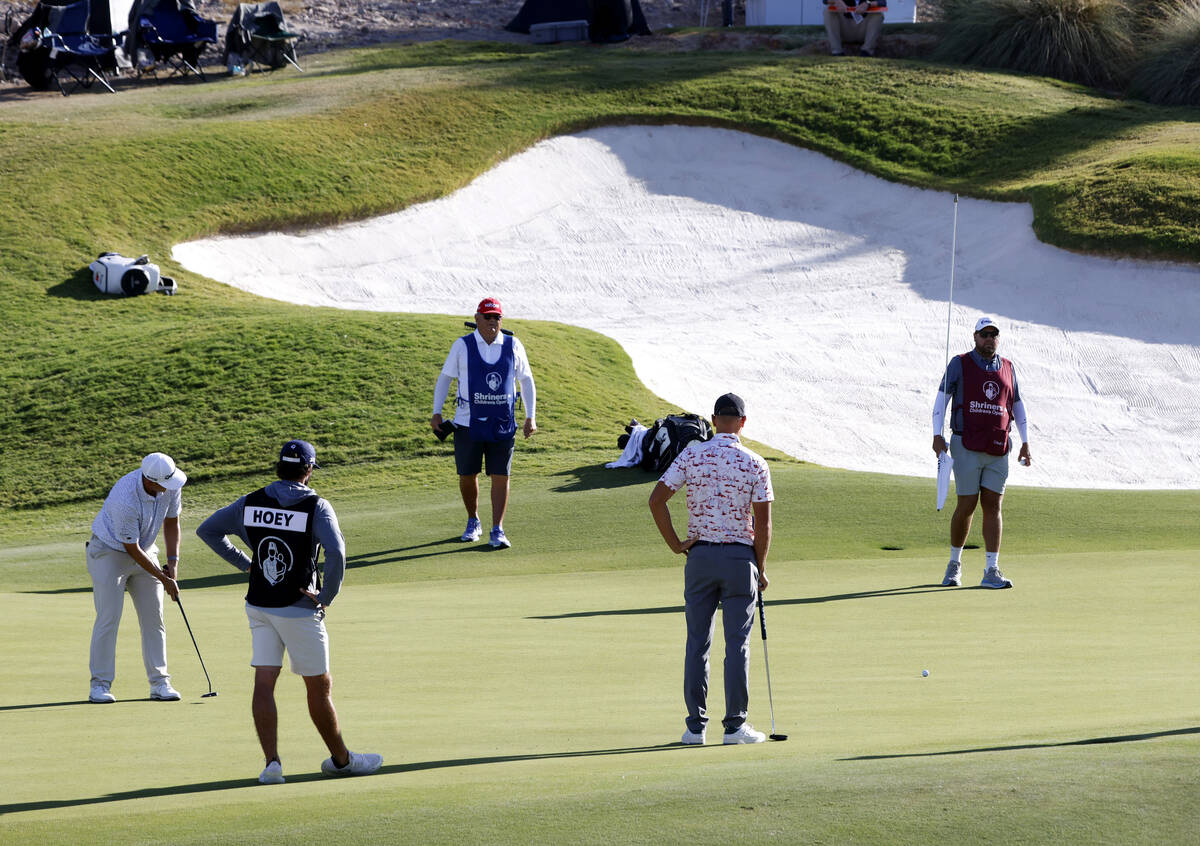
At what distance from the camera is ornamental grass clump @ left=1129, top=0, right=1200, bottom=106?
3714 cm

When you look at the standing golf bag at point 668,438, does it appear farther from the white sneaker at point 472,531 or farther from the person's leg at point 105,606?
the person's leg at point 105,606

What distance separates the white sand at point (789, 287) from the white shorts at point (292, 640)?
41.3 feet

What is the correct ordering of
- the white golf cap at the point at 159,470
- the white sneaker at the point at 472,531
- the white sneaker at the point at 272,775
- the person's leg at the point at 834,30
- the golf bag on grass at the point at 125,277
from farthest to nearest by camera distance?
the person's leg at the point at 834,30
the golf bag on grass at the point at 125,277
the white sneaker at the point at 472,531
the white golf cap at the point at 159,470
the white sneaker at the point at 272,775

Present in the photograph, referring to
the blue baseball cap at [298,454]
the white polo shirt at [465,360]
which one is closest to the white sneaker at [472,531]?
the white polo shirt at [465,360]

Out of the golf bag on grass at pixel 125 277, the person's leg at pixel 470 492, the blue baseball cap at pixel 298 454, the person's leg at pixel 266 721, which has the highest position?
the blue baseball cap at pixel 298 454

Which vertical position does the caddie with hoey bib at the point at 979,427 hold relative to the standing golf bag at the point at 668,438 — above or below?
above

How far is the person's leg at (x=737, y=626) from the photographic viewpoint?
7012 mm

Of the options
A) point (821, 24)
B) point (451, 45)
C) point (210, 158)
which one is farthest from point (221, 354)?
point (821, 24)

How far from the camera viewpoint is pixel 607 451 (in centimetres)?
1942

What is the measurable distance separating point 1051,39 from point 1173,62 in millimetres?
3778

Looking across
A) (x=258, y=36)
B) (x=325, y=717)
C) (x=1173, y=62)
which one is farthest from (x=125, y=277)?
(x=1173, y=62)

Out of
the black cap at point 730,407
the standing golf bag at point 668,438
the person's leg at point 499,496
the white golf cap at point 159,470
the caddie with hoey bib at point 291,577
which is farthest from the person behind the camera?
the standing golf bag at point 668,438

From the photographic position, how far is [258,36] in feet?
137

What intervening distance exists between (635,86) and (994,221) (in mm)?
11831
